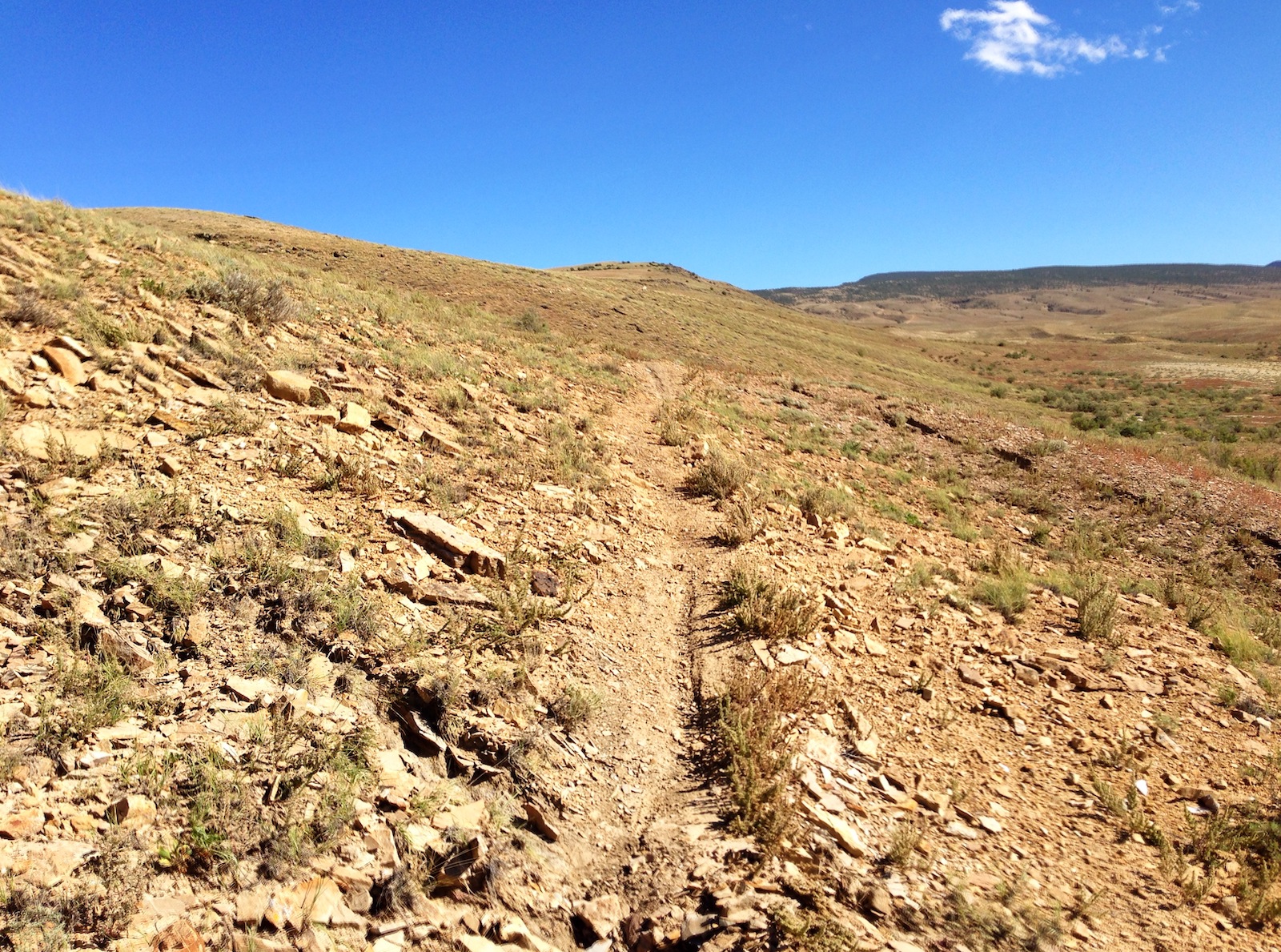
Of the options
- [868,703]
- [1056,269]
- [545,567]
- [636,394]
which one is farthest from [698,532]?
[1056,269]

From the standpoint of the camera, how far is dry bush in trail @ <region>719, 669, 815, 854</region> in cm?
377

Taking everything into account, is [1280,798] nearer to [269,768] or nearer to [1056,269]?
[269,768]

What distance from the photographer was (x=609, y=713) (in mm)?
4691

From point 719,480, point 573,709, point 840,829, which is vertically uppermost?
point 719,480

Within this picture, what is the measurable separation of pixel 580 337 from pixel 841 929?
18.5 m

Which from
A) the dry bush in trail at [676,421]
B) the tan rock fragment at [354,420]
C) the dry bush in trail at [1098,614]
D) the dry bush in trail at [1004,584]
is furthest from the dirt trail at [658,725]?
the dry bush in trail at [1098,614]

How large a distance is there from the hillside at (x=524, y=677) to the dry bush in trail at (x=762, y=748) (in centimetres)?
3

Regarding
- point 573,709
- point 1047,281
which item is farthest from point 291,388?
point 1047,281

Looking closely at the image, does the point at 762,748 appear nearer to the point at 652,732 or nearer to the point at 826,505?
the point at 652,732

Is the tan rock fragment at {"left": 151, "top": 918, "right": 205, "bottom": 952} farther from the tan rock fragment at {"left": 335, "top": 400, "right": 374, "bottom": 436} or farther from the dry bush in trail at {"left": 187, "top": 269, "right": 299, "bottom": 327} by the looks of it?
the dry bush in trail at {"left": 187, "top": 269, "right": 299, "bottom": 327}

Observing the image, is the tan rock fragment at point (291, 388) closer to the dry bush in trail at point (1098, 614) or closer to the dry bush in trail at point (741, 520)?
the dry bush in trail at point (741, 520)

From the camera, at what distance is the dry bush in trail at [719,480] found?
934 centimetres

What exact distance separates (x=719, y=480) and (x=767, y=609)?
3.60 metres

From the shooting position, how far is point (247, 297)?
9133 millimetres
